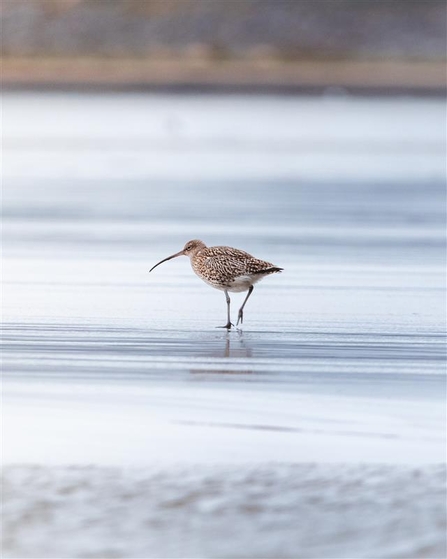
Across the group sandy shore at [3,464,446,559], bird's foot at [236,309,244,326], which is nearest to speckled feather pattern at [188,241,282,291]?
bird's foot at [236,309,244,326]

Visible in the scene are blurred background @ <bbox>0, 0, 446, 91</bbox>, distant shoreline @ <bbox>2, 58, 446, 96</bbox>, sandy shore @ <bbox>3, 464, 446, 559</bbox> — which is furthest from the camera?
blurred background @ <bbox>0, 0, 446, 91</bbox>

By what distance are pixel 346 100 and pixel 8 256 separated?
46.2 meters

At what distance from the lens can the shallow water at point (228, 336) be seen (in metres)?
7.43

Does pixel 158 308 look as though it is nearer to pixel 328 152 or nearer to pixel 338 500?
pixel 338 500

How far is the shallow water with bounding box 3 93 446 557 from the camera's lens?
7.43 m

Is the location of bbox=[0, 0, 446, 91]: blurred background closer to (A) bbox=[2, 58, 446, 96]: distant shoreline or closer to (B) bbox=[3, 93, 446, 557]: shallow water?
(A) bbox=[2, 58, 446, 96]: distant shoreline

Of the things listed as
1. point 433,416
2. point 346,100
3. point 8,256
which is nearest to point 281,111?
point 346,100

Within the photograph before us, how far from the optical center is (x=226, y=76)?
232 feet

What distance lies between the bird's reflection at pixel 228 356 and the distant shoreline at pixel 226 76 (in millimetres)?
52393

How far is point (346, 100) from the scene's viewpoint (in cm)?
6038

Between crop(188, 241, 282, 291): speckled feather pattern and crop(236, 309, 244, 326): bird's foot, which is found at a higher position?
crop(188, 241, 282, 291): speckled feather pattern

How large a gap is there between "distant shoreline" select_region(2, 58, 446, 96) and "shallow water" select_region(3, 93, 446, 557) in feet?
134

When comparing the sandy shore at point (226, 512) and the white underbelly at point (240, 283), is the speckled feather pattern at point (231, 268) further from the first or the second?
the sandy shore at point (226, 512)

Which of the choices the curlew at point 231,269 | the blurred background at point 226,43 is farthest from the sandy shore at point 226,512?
the blurred background at point 226,43
